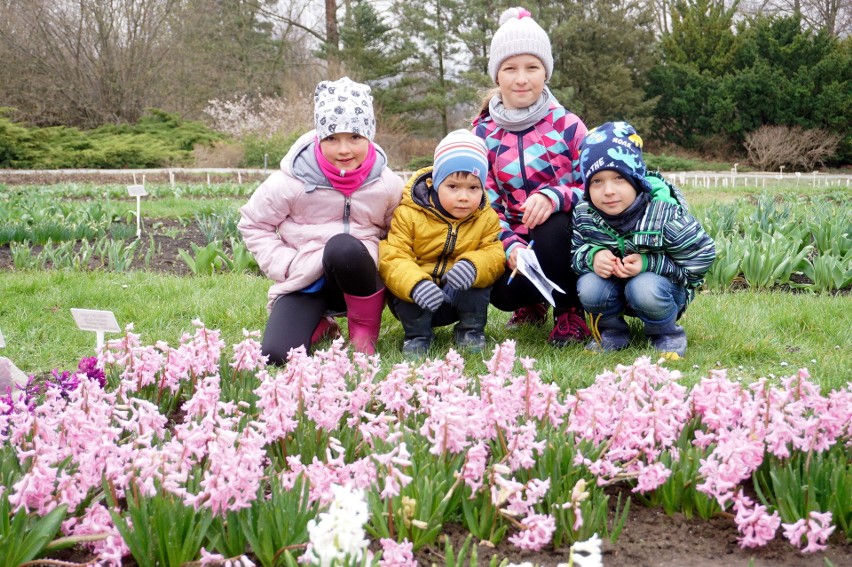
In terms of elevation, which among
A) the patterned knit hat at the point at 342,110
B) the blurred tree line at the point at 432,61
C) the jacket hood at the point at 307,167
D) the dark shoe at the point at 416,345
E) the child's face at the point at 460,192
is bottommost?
the dark shoe at the point at 416,345

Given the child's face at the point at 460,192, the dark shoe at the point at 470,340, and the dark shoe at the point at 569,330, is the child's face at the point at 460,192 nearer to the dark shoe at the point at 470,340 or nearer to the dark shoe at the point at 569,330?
the dark shoe at the point at 470,340

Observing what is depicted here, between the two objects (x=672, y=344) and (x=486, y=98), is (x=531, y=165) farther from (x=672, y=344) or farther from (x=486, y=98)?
(x=672, y=344)

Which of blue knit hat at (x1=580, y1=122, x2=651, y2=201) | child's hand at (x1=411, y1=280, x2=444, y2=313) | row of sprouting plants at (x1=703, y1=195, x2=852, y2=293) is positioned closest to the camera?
blue knit hat at (x1=580, y1=122, x2=651, y2=201)

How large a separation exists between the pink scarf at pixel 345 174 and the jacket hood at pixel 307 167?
2cm

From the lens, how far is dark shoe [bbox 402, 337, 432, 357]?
3333 millimetres

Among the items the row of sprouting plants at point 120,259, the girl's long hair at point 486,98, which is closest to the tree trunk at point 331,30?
the row of sprouting plants at point 120,259

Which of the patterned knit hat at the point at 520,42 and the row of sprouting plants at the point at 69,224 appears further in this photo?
the row of sprouting plants at the point at 69,224

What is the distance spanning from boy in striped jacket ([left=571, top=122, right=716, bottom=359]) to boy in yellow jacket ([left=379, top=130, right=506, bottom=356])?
1.31 feet

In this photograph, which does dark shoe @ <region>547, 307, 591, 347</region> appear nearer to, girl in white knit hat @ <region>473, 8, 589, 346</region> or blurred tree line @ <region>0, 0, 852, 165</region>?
girl in white knit hat @ <region>473, 8, 589, 346</region>

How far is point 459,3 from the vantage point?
25.8 m

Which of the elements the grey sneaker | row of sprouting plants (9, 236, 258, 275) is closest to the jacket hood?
the grey sneaker

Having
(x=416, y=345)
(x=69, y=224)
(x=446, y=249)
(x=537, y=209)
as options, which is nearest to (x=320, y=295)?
(x=416, y=345)

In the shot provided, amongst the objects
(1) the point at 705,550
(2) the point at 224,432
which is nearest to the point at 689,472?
(1) the point at 705,550

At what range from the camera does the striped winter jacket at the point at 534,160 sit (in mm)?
3498
